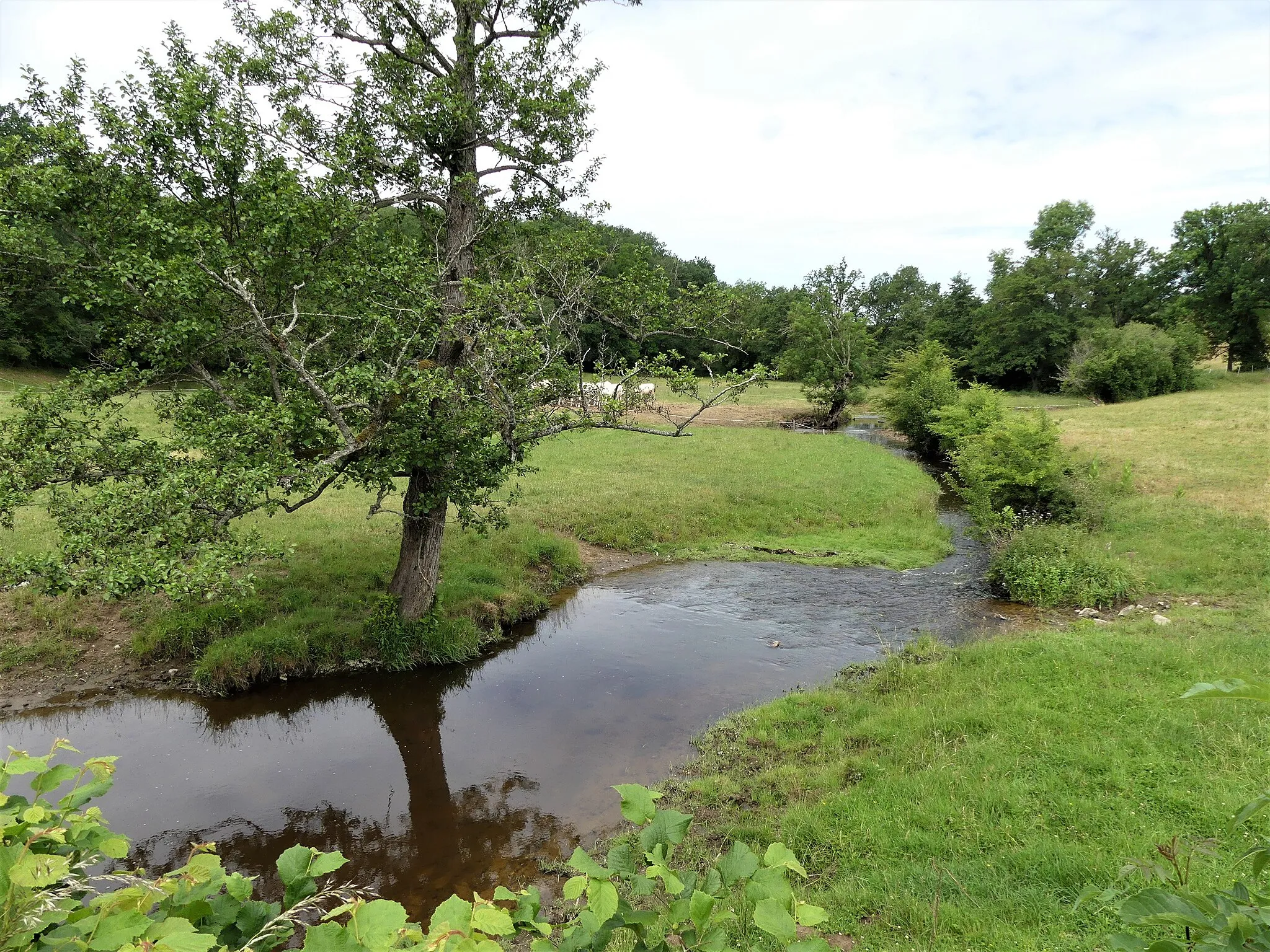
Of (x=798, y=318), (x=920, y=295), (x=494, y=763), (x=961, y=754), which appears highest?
(x=920, y=295)

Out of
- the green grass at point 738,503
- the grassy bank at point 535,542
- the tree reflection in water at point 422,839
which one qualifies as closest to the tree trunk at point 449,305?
Answer: the grassy bank at point 535,542

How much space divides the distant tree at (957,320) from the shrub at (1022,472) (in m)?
55.0

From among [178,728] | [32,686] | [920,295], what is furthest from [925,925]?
[920,295]

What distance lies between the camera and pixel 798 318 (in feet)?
158

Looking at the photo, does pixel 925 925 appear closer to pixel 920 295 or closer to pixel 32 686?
pixel 32 686

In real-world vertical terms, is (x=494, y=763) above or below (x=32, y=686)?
below

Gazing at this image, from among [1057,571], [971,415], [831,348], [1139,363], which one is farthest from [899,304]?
[1057,571]

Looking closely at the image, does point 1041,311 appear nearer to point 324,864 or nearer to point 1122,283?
point 1122,283

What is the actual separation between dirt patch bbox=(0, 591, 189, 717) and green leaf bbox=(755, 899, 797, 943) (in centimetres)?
1296

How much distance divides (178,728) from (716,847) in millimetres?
8707

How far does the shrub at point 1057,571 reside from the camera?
14828mm

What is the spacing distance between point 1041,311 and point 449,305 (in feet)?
216

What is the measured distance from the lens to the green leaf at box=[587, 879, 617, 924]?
1.90m

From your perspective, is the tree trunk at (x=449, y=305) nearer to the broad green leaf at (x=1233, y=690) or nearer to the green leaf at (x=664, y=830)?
the green leaf at (x=664, y=830)
